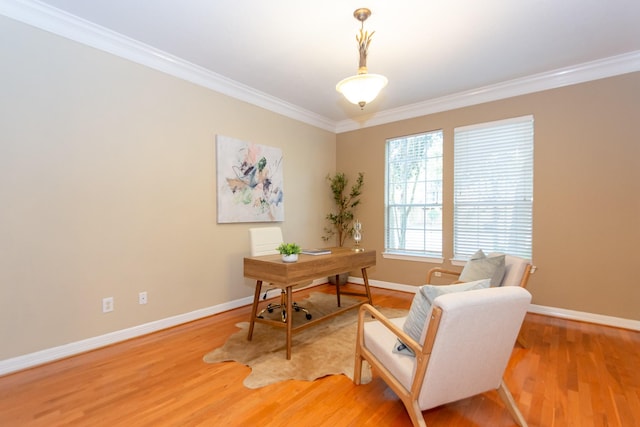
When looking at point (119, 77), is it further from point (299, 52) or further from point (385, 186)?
point (385, 186)

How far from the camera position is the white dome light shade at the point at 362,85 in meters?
2.28

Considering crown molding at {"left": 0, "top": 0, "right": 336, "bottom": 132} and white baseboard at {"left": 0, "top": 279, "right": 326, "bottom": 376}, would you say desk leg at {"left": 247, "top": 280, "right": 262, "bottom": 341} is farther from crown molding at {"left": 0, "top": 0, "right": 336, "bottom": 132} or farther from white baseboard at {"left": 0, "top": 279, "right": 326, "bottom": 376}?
crown molding at {"left": 0, "top": 0, "right": 336, "bottom": 132}

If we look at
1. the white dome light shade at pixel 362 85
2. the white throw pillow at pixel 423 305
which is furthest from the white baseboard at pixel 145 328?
the white dome light shade at pixel 362 85

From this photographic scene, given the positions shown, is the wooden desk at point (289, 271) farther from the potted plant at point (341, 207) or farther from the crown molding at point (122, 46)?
the crown molding at point (122, 46)

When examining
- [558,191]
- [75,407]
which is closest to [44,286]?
[75,407]

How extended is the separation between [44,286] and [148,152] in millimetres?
1405

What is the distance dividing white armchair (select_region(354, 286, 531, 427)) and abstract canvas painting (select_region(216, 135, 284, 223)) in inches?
98.3

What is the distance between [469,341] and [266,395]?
1.32 metres

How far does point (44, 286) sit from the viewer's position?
2.36 metres

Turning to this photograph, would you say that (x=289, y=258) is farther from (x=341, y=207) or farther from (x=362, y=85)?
(x=341, y=207)

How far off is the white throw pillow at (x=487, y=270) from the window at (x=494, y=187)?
1.35 meters

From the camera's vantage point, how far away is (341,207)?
17.2ft

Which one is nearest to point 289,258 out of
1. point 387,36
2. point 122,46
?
point 387,36

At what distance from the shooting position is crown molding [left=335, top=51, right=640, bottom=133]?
3.11 meters
